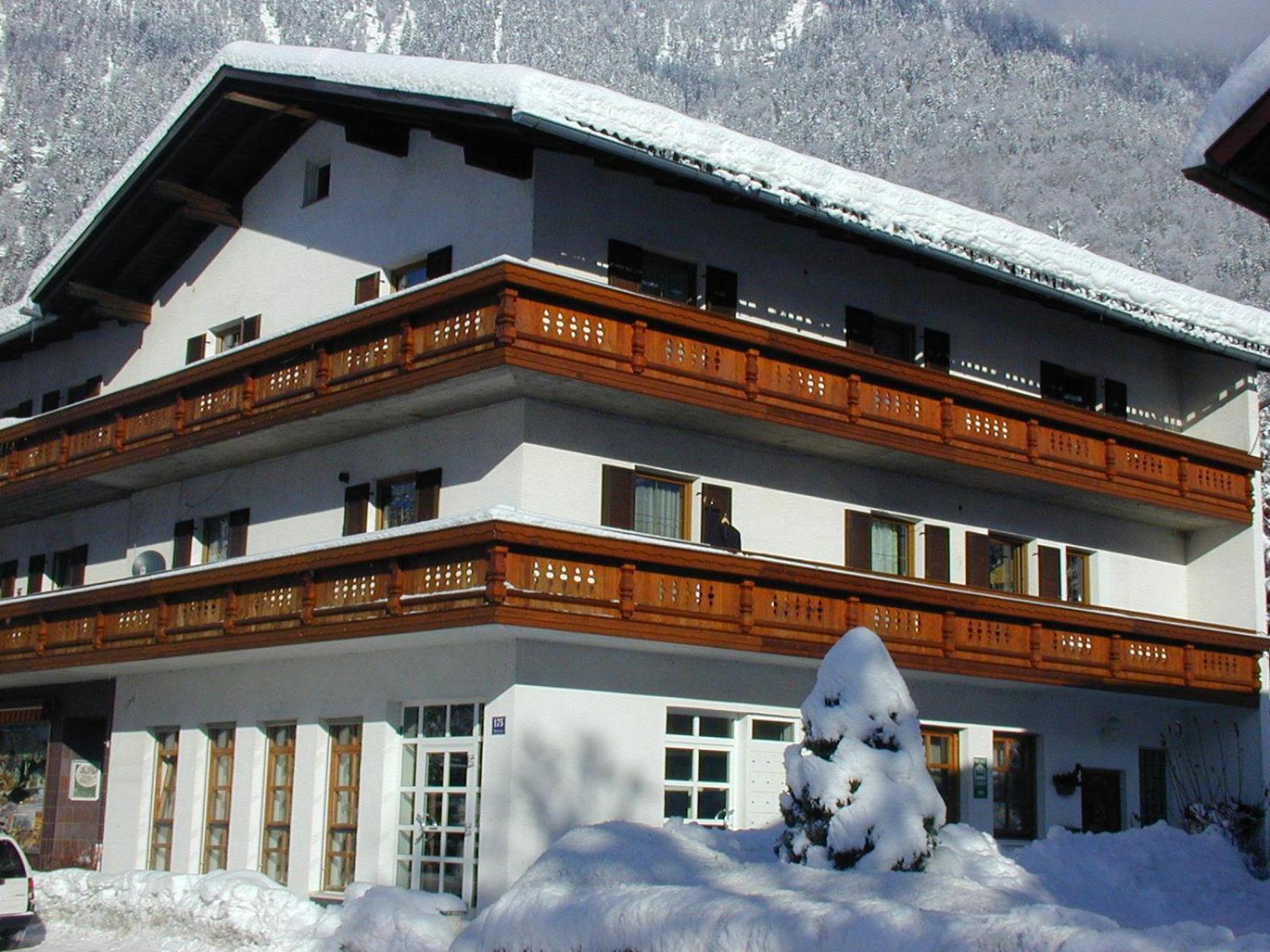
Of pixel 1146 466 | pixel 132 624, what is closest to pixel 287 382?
pixel 132 624

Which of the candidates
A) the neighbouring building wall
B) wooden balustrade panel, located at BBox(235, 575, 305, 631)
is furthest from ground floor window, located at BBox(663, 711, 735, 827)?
the neighbouring building wall

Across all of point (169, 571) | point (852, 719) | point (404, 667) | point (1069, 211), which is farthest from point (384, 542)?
point (1069, 211)

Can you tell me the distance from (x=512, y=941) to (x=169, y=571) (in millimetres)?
15252

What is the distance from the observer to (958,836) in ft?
69.2

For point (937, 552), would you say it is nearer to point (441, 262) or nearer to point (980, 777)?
point (980, 777)

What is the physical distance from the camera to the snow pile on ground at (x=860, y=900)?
1086 cm

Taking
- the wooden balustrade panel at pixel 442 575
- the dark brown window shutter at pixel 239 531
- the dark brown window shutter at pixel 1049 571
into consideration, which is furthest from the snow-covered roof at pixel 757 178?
the dark brown window shutter at pixel 239 531

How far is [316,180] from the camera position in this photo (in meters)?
29.9

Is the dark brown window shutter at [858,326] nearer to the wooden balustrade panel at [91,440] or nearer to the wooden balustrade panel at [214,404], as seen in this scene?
the wooden balustrade panel at [214,404]

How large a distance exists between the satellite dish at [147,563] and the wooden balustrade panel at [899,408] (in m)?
12.5

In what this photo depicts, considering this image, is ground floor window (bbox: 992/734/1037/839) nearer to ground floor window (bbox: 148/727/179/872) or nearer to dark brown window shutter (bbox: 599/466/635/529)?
dark brown window shutter (bbox: 599/466/635/529)

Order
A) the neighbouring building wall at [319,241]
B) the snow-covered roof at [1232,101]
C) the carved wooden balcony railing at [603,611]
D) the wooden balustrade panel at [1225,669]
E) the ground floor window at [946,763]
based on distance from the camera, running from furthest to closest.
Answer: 1. the wooden balustrade panel at [1225,669]
2. the ground floor window at [946,763]
3. the neighbouring building wall at [319,241]
4. the carved wooden balcony railing at [603,611]
5. the snow-covered roof at [1232,101]

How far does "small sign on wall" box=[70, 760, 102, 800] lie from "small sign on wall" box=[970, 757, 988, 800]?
15612mm

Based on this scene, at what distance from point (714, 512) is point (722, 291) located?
350cm
